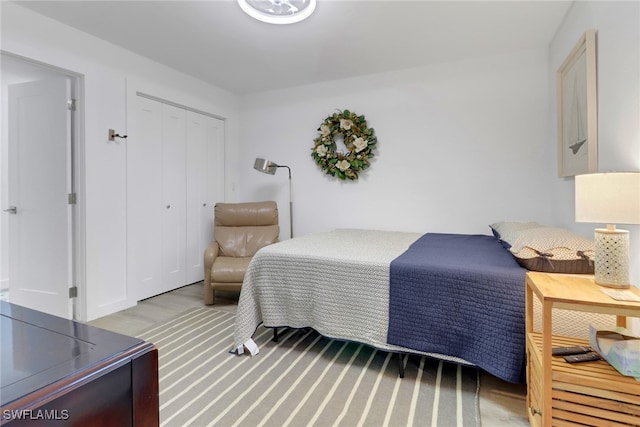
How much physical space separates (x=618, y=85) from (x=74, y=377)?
7.29 feet

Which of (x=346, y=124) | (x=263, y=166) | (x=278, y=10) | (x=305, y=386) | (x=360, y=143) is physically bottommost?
(x=305, y=386)

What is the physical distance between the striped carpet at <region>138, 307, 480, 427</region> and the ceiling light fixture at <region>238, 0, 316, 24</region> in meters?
2.27

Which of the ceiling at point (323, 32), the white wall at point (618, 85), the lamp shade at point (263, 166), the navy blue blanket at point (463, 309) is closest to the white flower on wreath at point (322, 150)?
the lamp shade at point (263, 166)

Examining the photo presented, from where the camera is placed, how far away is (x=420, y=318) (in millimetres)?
1647

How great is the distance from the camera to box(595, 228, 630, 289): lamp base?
116cm

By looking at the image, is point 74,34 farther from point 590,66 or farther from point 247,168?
point 590,66

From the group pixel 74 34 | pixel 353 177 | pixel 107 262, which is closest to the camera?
pixel 74 34

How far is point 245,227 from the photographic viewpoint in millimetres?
3424

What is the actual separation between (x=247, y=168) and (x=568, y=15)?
3411mm

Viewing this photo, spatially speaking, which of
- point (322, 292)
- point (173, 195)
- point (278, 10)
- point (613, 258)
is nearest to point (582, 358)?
point (613, 258)

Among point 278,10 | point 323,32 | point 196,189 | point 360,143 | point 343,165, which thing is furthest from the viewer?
point 196,189

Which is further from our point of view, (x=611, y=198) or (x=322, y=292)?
(x=322, y=292)

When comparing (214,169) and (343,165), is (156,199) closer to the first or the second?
(214,169)

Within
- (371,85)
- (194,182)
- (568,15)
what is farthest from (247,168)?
(568,15)
